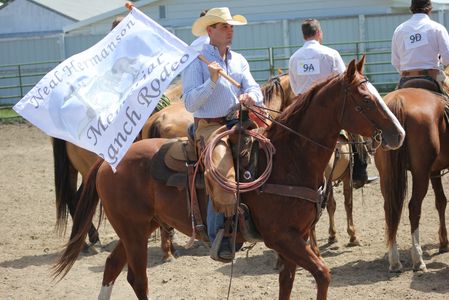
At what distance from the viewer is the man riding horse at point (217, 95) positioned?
5812 millimetres

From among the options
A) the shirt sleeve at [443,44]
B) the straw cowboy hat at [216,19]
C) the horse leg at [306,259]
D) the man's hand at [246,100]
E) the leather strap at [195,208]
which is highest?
the straw cowboy hat at [216,19]

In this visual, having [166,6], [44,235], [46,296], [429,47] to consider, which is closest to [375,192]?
[429,47]

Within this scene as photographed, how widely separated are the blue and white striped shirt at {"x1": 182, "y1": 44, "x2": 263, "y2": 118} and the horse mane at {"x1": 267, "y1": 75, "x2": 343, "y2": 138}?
8.9 inches

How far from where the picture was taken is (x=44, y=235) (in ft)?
33.5

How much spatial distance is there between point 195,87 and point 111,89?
2.07 feet

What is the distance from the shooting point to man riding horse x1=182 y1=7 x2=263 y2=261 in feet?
19.1

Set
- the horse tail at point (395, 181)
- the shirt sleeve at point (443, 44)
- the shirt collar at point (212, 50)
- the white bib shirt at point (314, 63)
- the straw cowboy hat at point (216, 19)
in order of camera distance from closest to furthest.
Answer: the straw cowboy hat at point (216, 19) → the shirt collar at point (212, 50) → the horse tail at point (395, 181) → the white bib shirt at point (314, 63) → the shirt sleeve at point (443, 44)

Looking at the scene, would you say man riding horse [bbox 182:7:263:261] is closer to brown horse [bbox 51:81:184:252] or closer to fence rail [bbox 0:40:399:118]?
brown horse [bbox 51:81:184:252]

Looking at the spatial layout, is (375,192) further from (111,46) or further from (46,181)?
(111,46)

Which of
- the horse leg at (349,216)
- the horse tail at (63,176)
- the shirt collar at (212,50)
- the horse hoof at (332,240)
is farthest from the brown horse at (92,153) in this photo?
the shirt collar at (212,50)

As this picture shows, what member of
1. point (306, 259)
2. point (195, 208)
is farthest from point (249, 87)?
point (306, 259)

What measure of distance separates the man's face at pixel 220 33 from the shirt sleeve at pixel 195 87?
0.21 metres

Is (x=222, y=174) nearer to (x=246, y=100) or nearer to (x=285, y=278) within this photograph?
(x=246, y=100)

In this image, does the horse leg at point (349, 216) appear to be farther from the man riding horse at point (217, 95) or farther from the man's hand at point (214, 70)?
the man's hand at point (214, 70)
